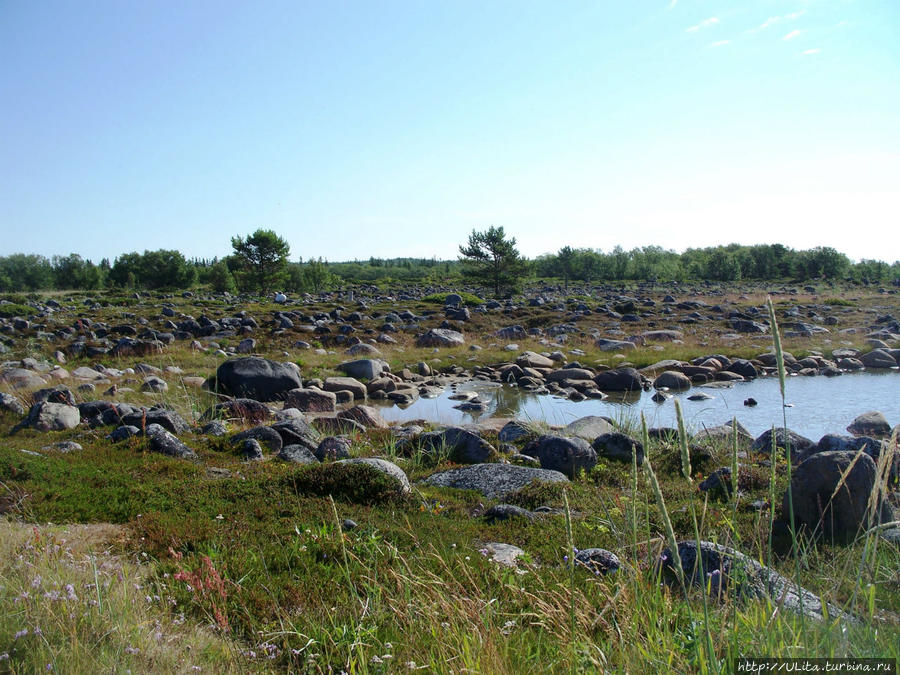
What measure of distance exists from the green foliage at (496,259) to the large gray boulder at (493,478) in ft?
126

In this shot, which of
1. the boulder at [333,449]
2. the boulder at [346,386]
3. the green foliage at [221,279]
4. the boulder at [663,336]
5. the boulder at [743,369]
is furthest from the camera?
the green foliage at [221,279]

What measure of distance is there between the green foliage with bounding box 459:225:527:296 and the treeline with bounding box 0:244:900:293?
113cm

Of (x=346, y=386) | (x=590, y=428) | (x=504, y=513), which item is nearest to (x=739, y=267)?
(x=346, y=386)

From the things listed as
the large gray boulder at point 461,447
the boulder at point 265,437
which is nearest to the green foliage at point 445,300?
the large gray boulder at point 461,447

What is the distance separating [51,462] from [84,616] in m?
4.84

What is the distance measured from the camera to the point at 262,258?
4856 centimetres

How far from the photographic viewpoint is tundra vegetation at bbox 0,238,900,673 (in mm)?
2684

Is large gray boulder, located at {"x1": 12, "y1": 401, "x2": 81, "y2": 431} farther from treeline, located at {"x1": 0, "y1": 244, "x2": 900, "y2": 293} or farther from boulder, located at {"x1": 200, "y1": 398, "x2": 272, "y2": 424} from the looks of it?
treeline, located at {"x1": 0, "y1": 244, "x2": 900, "y2": 293}

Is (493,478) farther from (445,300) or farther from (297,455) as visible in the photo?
(445,300)

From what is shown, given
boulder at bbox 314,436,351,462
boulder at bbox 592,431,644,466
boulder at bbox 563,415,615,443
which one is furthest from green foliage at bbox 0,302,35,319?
boulder at bbox 592,431,644,466

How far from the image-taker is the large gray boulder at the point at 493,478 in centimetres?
740

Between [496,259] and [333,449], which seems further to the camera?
[496,259]

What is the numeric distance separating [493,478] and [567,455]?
144 cm

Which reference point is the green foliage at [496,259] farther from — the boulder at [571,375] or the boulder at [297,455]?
the boulder at [297,455]
